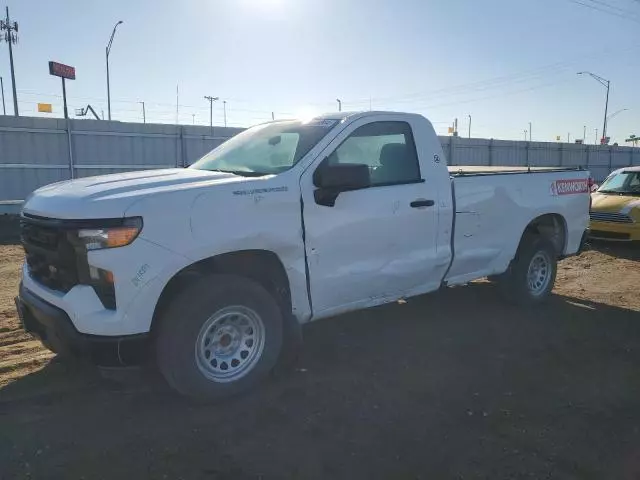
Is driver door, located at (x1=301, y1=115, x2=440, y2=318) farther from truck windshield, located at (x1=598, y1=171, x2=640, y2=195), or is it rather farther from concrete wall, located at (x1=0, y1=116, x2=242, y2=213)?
concrete wall, located at (x1=0, y1=116, x2=242, y2=213)

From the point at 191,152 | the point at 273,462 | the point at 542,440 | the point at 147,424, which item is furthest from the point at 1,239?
the point at 542,440

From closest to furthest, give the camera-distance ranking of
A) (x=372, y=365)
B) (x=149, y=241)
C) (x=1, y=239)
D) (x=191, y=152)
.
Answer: (x=149, y=241) → (x=372, y=365) → (x=1, y=239) → (x=191, y=152)

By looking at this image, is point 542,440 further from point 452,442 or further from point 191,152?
point 191,152

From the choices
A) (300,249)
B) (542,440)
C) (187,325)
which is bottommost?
(542,440)

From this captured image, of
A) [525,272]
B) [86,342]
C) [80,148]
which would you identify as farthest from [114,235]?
[80,148]

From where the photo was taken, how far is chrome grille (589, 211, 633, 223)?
10.1 metres

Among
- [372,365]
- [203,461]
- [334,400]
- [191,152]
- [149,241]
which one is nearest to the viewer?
[203,461]

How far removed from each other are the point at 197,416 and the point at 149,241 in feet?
3.92

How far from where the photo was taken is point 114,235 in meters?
3.17

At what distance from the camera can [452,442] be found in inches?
129

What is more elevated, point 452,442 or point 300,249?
point 300,249

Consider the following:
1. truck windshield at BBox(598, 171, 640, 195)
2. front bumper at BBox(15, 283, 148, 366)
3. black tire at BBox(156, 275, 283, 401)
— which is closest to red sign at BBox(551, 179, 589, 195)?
black tire at BBox(156, 275, 283, 401)

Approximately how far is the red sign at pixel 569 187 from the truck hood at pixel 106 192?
4160 mm

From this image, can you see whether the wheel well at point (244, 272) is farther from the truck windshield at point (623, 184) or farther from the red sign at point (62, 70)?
the red sign at point (62, 70)
